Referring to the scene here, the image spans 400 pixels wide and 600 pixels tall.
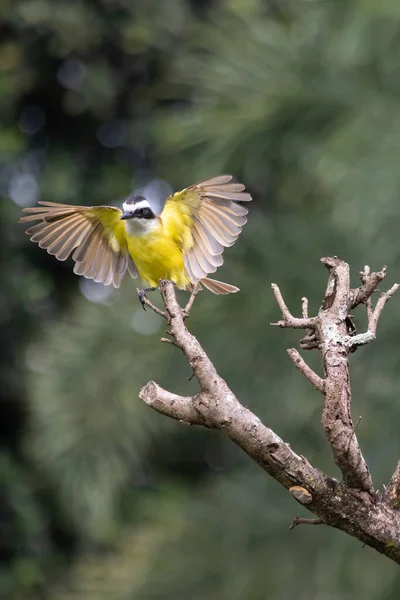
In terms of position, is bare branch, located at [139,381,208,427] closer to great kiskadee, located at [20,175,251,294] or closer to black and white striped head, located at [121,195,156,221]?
great kiskadee, located at [20,175,251,294]

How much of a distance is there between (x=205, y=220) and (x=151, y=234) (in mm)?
133

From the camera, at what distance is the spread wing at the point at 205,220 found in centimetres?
238

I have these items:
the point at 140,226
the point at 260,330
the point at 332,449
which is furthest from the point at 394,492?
the point at 260,330

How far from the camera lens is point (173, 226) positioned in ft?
8.54

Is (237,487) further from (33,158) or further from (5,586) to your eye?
(33,158)

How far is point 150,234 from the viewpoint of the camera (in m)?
2.54

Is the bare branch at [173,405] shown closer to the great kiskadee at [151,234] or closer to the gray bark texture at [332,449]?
the gray bark texture at [332,449]

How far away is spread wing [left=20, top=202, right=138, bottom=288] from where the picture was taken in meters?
2.53

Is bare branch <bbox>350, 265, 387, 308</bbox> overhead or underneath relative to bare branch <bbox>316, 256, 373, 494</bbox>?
overhead

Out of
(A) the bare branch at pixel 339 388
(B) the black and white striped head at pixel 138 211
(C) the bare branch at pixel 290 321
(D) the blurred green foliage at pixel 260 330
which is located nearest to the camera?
(A) the bare branch at pixel 339 388

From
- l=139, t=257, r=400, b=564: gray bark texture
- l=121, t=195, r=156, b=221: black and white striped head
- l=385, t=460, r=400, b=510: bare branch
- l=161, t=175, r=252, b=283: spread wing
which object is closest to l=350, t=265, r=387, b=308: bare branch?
l=139, t=257, r=400, b=564: gray bark texture

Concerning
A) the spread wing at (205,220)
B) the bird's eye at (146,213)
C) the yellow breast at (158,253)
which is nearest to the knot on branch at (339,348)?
the spread wing at (205,220)

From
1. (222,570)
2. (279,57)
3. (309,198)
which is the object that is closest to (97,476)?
(222,570)

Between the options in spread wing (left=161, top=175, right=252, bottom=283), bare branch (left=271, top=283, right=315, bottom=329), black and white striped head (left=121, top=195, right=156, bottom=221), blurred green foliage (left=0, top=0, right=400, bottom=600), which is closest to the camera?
bare branch (left=271, top=283, right=315, bottom=329)
